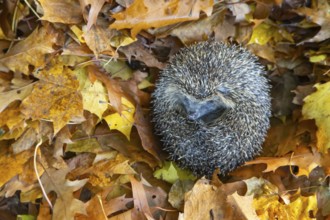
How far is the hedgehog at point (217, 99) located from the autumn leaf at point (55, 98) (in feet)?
1.52

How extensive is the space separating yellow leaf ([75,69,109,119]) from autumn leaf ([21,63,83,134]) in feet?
0.14

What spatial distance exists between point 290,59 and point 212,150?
2.57 ft

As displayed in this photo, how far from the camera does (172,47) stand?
2643mm

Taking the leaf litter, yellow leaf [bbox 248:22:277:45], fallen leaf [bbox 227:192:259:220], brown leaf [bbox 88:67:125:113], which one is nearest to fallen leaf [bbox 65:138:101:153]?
the leaf litter

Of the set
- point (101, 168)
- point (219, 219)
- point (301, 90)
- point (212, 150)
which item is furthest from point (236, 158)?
point (101, 168)

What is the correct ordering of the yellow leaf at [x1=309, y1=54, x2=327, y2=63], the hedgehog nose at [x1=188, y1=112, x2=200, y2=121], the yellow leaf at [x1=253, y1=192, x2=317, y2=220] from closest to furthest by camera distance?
the yellow leaf at [x1=253, y1=192, x2=317, y2=220] < the hedgehog nose at [x1=188, y1=112, x2=200, y2=121] < the yellow leaf at [x1=309, y1=54, x2=327, y2=63]

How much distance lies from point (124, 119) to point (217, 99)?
0.53 meters

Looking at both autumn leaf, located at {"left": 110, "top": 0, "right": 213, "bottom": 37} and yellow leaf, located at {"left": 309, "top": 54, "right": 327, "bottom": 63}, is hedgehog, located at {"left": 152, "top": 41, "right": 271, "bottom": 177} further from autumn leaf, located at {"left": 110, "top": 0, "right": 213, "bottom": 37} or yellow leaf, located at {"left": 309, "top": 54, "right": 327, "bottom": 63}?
yellow leaf, located at {"left": 309, "top": 54, "right": 327, "bottom": 63}

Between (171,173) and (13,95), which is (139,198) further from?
(13,95)

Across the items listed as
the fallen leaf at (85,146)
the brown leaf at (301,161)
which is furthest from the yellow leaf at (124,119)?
the brown leaf at (301,161)

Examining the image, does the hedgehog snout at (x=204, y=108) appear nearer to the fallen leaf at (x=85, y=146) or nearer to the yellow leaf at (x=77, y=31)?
the fallen leaf at (x=85, y=146)

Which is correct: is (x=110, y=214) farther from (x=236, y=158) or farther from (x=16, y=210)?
(x=236, y=158)

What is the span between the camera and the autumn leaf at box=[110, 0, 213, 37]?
2.33 metres

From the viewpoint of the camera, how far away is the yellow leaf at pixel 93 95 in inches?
93.7
